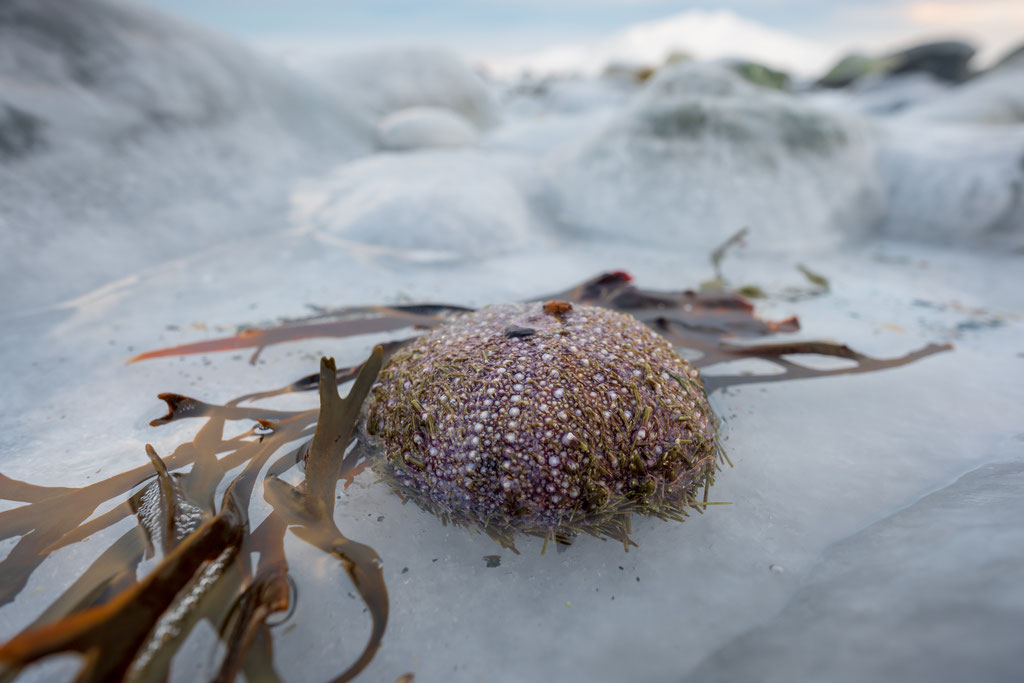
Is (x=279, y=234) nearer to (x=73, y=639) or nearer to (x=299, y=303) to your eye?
(x=299, y=303)

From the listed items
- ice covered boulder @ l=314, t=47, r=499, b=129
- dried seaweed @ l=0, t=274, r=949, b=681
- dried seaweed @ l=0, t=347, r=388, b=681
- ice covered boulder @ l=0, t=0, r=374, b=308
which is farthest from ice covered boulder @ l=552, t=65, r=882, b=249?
ice covered boulder @ l=314, t=47, r=499, b=129

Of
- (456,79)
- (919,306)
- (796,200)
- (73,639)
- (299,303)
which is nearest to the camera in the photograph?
(73,639)

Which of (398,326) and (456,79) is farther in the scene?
(456,79)

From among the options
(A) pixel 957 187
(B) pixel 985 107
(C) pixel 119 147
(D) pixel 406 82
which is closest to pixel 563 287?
(C) pixel 119 147

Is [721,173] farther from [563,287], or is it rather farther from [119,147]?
[119,147]

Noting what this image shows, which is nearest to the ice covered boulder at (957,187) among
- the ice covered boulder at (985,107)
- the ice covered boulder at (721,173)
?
the ice covered boulder at (721,173)

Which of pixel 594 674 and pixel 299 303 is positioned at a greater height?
pixel 299 303

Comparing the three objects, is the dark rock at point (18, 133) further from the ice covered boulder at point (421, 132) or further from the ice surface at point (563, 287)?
the ice covered boulder at point (421, 132)

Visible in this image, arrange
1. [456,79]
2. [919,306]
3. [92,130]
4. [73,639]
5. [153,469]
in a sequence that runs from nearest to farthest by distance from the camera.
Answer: [73,639] < [153,469] < [919,306] < [92,130] < [456,79]

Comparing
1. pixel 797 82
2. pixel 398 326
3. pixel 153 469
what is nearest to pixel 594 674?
pixel 153 469
